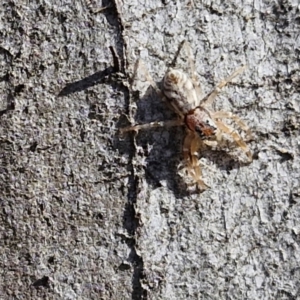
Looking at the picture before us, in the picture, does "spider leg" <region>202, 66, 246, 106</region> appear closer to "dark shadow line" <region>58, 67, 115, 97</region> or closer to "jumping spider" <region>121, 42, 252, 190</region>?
"jumping spider" <region>121, 42, 252, 190</region>

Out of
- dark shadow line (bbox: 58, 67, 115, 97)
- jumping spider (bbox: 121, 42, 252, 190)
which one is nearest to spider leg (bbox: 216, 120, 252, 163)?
jumping spider (bbox: 121, 42, 252, 190)

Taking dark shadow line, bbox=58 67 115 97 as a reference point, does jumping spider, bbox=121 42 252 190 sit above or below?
below

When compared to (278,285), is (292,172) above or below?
above

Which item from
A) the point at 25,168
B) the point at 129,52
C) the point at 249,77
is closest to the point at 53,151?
the point at 25,168

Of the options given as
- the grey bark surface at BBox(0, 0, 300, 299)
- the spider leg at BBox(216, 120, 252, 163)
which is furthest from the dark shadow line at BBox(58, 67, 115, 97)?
the spider leg at BBox(216, 120, 252, 163)

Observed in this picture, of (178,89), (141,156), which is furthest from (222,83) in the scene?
(141,156)

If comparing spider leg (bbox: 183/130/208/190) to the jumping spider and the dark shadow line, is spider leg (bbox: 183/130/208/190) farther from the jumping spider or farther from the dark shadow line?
the dark shadow line

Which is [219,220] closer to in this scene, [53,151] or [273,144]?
[273,144]

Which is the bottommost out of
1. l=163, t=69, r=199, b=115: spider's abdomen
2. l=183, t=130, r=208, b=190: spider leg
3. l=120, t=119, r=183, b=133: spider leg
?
l=183, t=130, r=208, b=190: spider leg
